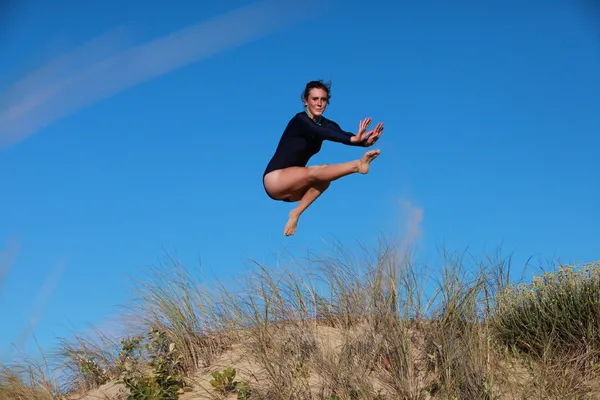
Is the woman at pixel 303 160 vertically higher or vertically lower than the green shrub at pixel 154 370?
higher

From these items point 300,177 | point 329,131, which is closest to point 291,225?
point 300,177

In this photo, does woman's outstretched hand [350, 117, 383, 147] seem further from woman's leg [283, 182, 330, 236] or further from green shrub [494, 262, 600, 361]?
green shrub [494, 262, 600, 361]

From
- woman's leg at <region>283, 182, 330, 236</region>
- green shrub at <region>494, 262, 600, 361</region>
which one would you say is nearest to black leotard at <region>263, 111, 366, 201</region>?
woman's leg at <region>283, 182, 330, 236</region>

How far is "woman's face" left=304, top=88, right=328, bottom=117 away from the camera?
7039mm

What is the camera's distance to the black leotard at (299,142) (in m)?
6.87

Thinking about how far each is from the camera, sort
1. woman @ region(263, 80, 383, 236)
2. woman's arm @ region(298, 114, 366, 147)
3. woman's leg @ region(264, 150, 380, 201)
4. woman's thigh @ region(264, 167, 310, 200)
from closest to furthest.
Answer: woman's arm @ region(298, 114, 366, 147)
woman's leg @ region(264, 150, 380, 201)
woman @ region(263, 80, 383, 236)
woman's thigh @ region(264, 167, 310, 200)

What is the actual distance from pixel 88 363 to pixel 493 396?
4.88 m

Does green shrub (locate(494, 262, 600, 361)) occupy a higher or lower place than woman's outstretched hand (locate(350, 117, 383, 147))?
lower

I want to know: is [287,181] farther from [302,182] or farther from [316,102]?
[316,102]

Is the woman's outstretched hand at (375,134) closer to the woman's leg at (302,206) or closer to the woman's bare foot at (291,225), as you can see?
the woman's leg at (302,206)

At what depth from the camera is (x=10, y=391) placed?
29.1ft

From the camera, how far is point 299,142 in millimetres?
6973

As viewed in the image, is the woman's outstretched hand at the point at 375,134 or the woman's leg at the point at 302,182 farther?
the woman's leg at the point at 302,182

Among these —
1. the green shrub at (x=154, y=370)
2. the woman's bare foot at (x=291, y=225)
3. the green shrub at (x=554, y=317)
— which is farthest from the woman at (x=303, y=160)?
the green shrub at (x=554, y=317)
